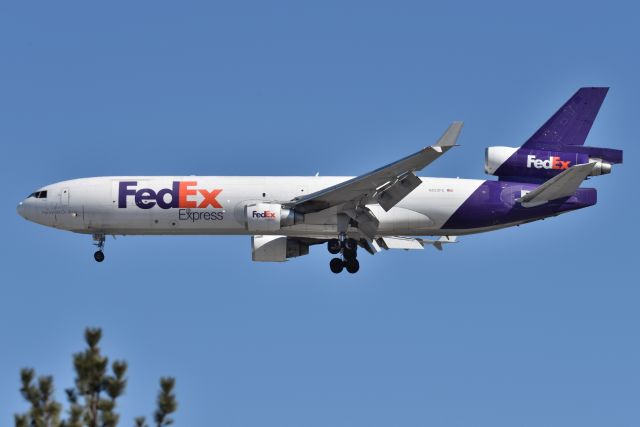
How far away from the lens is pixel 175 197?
192ft

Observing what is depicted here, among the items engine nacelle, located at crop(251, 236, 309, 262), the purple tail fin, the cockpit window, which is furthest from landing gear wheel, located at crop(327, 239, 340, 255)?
the cockpit window

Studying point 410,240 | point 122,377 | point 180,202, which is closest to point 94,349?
point 122,377

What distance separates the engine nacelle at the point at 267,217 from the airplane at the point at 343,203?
1.6 inches

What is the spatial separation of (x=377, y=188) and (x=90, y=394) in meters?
25.6

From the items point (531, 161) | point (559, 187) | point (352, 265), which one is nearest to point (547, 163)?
point (531, 161)

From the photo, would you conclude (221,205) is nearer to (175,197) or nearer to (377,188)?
(175,197)

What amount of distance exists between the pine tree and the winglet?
21638 mm

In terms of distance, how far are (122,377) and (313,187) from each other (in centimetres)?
2795

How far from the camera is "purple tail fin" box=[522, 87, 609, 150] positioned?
59.7 metres

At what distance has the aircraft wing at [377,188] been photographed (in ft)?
174

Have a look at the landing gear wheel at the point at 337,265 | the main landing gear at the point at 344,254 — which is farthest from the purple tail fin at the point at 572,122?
the landing gear wheel at the point at 337,265

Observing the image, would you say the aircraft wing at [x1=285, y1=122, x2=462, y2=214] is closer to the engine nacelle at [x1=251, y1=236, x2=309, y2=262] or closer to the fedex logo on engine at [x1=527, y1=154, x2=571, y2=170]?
the engine nacelle at [x1=251, y1=236, x2=309, y2=262]

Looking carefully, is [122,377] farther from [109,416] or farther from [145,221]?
[145,221]

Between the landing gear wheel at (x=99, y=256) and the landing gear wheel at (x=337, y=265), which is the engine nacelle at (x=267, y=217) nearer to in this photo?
the landing gear wheel at (x=337, y=265)
